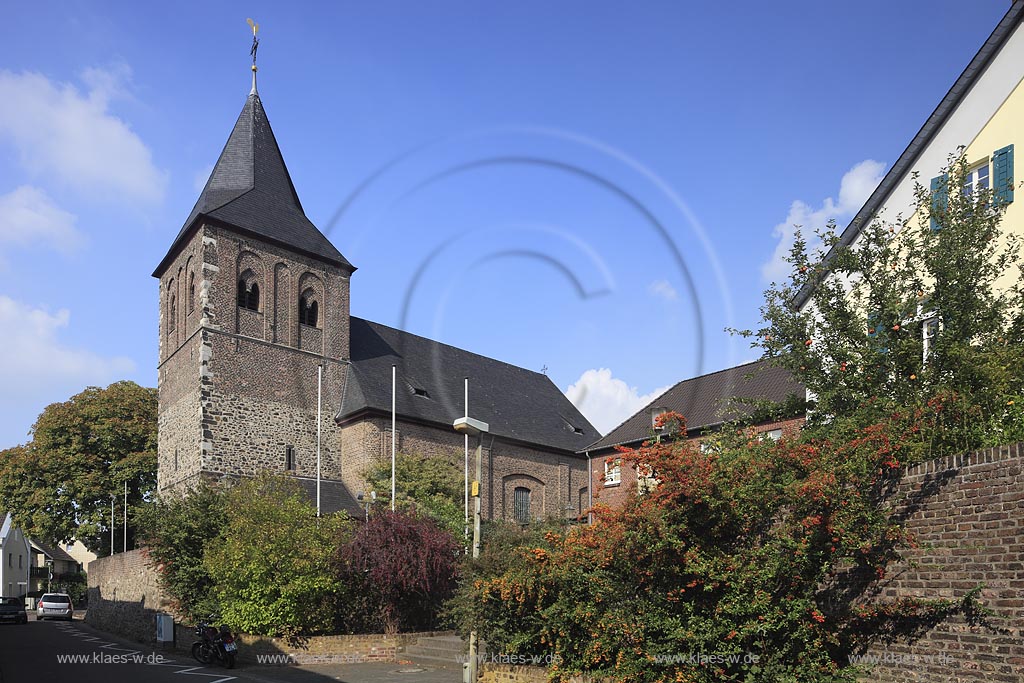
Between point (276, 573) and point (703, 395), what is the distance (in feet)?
63.3

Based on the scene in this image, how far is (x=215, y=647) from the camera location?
1919 cm

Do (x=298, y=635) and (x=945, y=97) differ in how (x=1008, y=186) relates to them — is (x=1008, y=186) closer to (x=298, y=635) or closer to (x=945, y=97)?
(x=945, y=97)

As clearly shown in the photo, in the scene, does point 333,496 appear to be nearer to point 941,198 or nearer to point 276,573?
point 276,573

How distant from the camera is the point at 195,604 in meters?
23.6

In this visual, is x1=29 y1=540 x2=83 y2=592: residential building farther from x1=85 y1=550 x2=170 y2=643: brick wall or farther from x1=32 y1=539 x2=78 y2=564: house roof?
x1=85 y1=550 x2=170 y2=643: brick wall

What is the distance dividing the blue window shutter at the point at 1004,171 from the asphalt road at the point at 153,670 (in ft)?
45.6

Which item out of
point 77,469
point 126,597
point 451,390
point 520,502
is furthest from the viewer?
point 77,469

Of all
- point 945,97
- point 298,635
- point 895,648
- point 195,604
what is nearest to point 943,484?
point 895,648

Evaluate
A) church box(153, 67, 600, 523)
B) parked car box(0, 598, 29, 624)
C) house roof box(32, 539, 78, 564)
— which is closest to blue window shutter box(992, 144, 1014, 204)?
church box(153, 67, 600, 523)

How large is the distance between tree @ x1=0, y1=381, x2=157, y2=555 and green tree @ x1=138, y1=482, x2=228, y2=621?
78.6 ft

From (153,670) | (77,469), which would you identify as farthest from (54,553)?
(153,670)

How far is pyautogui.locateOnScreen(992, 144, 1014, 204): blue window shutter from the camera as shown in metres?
15.5

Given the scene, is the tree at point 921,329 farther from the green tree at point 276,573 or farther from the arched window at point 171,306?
the arched window at point 171,306

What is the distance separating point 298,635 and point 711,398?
61.3 feet
